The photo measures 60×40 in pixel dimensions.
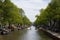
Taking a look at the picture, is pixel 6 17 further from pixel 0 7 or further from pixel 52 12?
pixel 52 12

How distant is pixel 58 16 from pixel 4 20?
20.5 m

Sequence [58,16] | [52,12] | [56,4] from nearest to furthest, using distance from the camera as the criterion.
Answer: [58,16] < [56,4] < [52,12]

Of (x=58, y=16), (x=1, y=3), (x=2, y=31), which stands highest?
(x=1, y=3)

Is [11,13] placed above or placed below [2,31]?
above

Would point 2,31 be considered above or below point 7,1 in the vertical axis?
below

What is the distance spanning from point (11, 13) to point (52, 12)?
13924mm

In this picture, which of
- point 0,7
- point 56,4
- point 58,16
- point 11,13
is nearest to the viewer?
point 58,16

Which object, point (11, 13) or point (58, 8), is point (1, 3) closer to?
point (11, 13)

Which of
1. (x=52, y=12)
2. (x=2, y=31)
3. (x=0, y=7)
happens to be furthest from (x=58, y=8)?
(x=0, y=7)

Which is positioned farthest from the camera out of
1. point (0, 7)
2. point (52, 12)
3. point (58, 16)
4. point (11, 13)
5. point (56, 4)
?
point (11, 13)

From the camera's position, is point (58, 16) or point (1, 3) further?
point (1, 3)

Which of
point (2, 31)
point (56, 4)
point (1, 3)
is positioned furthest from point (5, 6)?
point (56, 4)

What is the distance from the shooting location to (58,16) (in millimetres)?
49250

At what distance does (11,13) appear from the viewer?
66.4 metres
